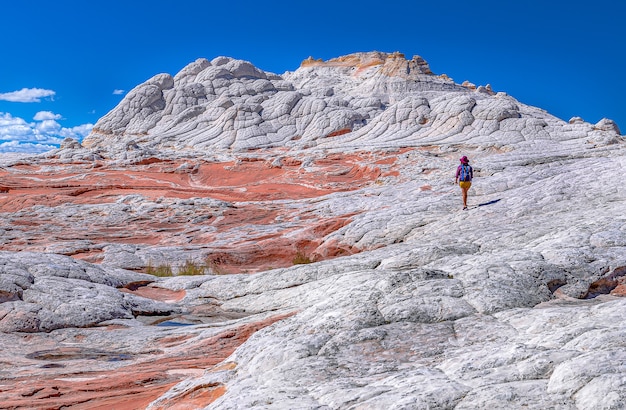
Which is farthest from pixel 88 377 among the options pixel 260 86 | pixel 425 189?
pixel 260 86

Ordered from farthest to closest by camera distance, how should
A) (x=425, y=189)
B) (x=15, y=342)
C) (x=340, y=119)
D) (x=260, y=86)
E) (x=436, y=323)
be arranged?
(x=260, y=86)
(x=340, y=119)
(x=425, y=189)
(x=15, y=342)
(x=436, y=323)

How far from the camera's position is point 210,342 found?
11484 mm

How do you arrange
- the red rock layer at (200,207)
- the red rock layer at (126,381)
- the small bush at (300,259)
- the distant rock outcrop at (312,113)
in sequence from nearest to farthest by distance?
1. the red rock layer at (126,381)
2. the small bush at (300,259)
3. the red rock layer at (200,207)
4. the distant rock outcrop at (312,113)

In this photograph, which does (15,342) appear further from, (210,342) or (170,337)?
(210,342)

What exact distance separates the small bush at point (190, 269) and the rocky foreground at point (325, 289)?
0.23ft

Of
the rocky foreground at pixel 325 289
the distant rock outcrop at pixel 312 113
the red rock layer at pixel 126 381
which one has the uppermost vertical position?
the distant rock outcrop at pixel 312 113

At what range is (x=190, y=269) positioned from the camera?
2042cm

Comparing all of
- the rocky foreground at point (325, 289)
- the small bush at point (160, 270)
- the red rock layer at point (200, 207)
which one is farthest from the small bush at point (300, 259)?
the small bush at point (160, 270)

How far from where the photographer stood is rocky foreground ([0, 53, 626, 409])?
6.82 metres

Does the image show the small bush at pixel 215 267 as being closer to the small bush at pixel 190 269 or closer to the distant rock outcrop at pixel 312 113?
the small bush at pixel 190 269

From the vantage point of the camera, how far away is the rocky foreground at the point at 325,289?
682 centimetres

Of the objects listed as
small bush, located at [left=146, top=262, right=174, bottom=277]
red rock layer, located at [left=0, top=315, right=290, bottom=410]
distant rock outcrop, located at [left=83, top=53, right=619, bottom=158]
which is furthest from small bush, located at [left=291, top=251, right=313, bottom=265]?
distant rock outcrop, located at [left=83, top=53, right=619, bottom=158]

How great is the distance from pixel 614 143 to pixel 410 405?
39245 mm

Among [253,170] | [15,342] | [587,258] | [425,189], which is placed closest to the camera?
[587,258]
